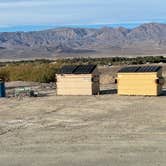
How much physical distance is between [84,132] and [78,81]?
12182mm

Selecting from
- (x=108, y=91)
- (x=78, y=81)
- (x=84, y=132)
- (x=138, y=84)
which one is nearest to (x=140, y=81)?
(x=138, y=84)

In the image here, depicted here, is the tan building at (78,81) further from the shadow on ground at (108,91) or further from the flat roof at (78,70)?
the shadow on ground at (108,91)

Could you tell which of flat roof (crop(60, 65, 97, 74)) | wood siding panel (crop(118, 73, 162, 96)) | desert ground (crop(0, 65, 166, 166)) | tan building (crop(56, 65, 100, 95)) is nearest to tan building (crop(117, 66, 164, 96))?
wood siding panel (crop(118, 73, 162, 96))

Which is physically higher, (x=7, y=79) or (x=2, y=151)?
(x=2, y=151)

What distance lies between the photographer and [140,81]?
26641 mm

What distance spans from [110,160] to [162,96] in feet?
47.8

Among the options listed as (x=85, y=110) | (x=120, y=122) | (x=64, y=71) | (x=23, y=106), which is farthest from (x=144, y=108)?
(x=64, y=71)

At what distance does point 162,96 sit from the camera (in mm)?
26078

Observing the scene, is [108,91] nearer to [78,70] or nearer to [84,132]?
[78,70]

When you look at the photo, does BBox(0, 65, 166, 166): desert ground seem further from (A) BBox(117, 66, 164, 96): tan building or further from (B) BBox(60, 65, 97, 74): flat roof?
(B) BBox(60, 65, 97, 74): flat roof

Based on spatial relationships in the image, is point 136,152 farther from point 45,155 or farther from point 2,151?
point 2,151

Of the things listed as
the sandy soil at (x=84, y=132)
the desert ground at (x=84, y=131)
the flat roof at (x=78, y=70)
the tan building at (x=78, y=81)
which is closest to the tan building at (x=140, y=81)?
the desert ground at (x=84, y=131)

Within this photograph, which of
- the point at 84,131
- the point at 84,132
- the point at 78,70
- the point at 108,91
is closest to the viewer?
the point at 84,132

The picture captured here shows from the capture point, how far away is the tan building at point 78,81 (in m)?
27.9
